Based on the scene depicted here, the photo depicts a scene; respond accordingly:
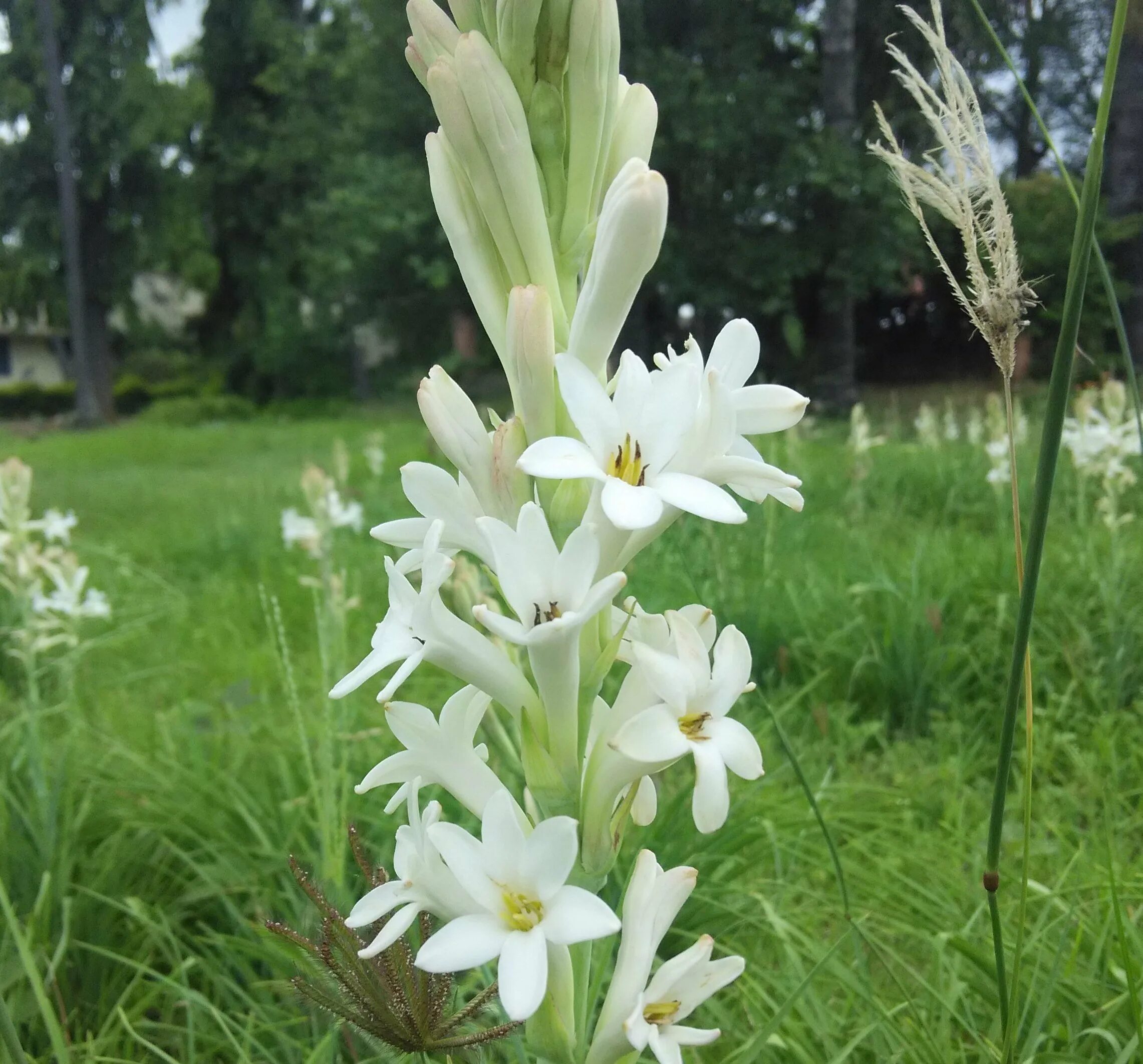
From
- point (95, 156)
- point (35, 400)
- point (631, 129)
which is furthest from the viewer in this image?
point (35, 400)

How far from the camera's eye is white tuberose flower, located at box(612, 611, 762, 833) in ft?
2.50

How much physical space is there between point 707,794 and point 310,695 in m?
2.67

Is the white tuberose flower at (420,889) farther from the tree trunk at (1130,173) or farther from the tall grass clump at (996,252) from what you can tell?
the tree trunk at (1130,173)

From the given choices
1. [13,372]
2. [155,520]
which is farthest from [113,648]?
[13,372]

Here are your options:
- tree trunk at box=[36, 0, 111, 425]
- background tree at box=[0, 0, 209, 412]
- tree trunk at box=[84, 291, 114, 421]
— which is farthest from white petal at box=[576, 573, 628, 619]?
tree trunk at box=[84, 291, 114, 421]

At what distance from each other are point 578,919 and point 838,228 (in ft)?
51.5

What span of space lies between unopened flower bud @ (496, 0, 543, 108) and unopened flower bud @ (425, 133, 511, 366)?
0.10m

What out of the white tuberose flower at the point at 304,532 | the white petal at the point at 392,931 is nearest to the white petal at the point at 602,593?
the white petal at the point at 392,931

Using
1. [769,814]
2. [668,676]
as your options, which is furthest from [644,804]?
[769,814]

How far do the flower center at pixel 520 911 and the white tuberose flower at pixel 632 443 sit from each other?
0.33 metres

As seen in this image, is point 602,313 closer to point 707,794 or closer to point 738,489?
point 738,489

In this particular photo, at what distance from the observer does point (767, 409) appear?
913 mm

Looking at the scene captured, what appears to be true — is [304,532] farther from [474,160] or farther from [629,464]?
[629,464]

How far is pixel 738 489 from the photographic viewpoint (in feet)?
2.98
